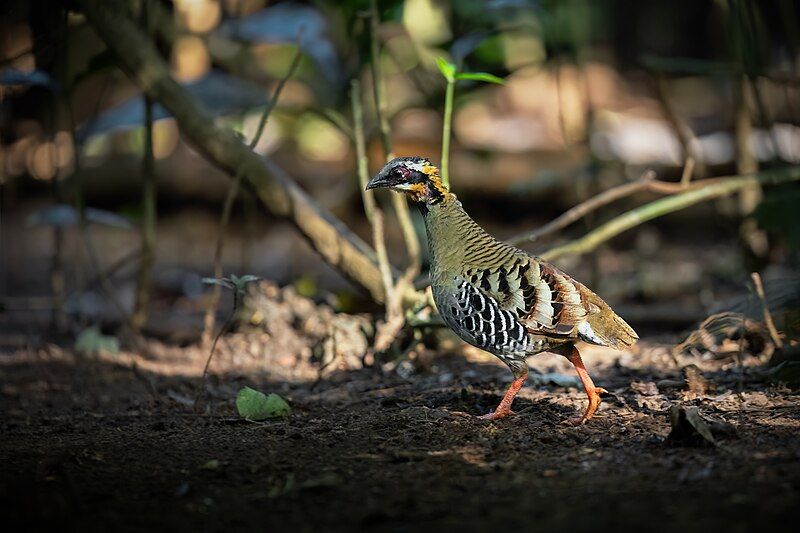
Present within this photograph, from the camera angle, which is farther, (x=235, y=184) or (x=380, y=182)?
(x=235, y=184)

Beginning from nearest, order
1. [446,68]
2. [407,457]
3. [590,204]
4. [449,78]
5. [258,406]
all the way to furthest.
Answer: [407,457], [258,406], [446,68], [449,78], [590,204]

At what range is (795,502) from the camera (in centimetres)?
276

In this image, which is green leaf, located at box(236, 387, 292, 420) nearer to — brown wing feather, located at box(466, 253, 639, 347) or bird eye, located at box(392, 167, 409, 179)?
brown wing feather, located at box(466, 253, 639, 347)

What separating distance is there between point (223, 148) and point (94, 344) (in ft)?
5.52

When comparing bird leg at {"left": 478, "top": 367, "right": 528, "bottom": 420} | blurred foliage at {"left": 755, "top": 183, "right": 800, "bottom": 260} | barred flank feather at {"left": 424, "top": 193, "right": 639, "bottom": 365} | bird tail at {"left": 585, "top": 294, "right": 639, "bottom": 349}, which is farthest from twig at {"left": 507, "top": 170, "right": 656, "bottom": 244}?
bird leg at {"left": 478, "top": 367, "right": 528, "bottom": 420}

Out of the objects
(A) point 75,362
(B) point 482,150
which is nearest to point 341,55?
(B) point 482,150

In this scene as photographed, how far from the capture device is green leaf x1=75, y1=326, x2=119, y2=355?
6.25 meters

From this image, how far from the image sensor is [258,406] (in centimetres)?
424

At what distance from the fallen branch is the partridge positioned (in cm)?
168

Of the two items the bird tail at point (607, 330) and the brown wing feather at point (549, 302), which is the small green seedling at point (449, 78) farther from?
the bird tail at point (607, 330)

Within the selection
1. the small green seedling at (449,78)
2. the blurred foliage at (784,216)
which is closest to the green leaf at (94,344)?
the small green seedling at (449,78)

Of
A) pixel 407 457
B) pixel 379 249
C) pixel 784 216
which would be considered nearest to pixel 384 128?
pixel 379 249

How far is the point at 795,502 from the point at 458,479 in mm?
1097

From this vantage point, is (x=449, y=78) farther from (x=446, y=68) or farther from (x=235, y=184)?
(x=235, y=184)
